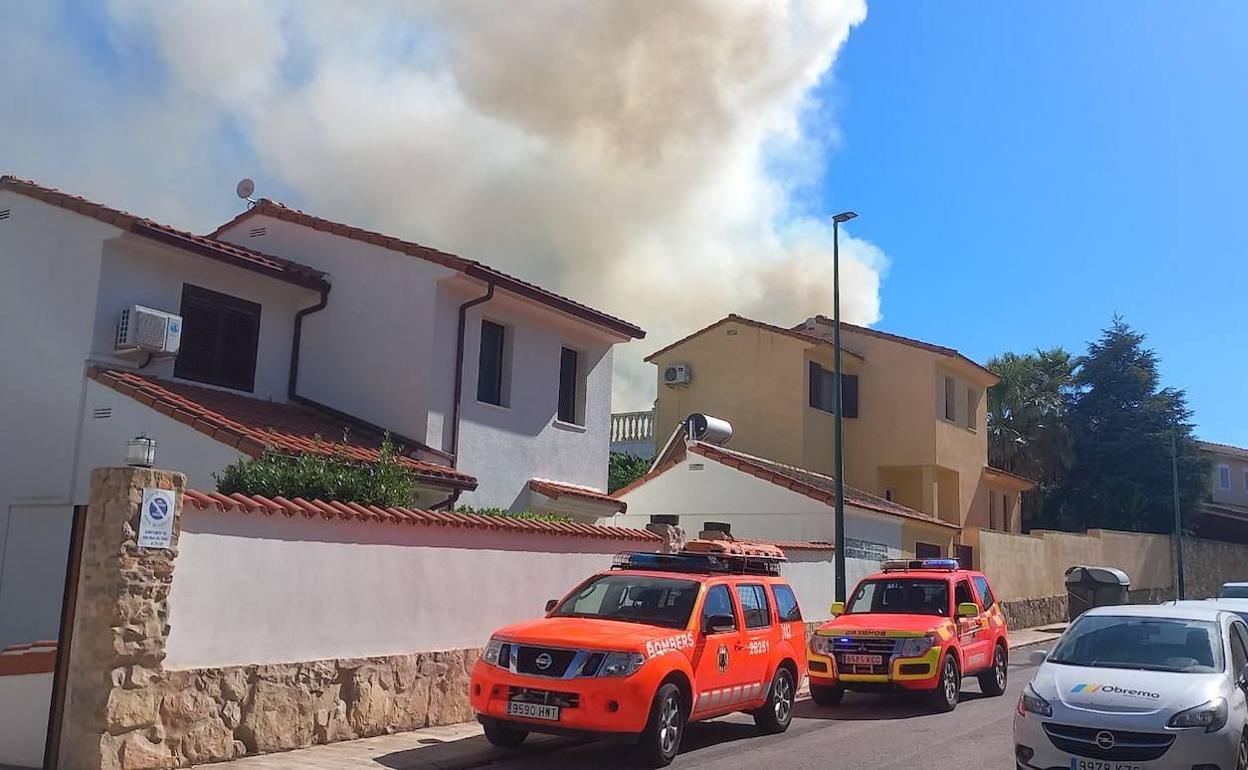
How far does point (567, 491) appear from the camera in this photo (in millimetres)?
19766

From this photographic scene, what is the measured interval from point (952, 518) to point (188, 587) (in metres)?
29.5

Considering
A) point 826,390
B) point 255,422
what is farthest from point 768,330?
point 255,422

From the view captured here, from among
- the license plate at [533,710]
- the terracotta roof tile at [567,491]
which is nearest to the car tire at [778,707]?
the license plate at [533,710]

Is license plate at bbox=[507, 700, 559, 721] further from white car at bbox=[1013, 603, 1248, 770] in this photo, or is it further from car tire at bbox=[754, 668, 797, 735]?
white car at bbox=[1013, 603, 1248, 770]

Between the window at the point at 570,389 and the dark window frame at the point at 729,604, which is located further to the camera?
the window at the point at 570,389

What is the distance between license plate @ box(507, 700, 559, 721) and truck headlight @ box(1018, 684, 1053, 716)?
3761 millimetres

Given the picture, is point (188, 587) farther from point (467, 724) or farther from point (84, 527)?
point (467, 724)

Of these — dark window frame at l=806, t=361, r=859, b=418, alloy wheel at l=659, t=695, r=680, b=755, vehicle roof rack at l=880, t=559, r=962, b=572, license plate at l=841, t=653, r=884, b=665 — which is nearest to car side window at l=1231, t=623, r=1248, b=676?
alloy wheel at l=659, t=695, r=680, b=755

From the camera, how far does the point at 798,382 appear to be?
31.9 metres

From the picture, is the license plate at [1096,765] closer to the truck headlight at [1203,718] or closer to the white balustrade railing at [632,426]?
the truck headlight at [1203,718]

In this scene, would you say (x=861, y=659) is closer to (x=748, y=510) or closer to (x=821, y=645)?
(x=821, y=645)

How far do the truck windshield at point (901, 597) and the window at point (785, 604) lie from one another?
9.68 feet

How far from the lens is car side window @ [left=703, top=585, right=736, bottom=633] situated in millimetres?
11062

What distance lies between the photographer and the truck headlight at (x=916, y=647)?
1402 centimetres
